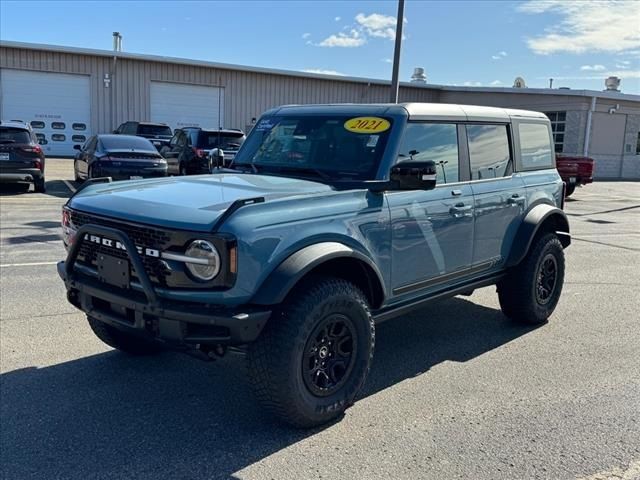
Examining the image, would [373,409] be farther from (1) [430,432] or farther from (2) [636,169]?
(2) [636,169]

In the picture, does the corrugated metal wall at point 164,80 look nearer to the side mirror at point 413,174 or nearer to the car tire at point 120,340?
the car tire at point 120,340

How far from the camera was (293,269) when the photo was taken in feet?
10.9

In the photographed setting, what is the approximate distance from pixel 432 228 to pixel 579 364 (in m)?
1.66

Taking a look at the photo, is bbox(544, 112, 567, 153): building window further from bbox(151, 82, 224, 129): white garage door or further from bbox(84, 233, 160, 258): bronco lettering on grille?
bbox(84, 233, 160, 258): bronco lettering on grille

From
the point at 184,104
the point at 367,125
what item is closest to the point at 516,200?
the point at 367,125

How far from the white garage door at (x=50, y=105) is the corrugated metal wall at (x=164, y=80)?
0.36m

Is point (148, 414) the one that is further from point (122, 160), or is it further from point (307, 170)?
point (122, 160)

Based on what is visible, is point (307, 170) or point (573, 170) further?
point (573, 170)

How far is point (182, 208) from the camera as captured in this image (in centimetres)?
337

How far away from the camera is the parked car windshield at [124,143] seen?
50.5ft

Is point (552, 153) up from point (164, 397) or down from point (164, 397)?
up

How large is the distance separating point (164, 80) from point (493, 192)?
1016 inches

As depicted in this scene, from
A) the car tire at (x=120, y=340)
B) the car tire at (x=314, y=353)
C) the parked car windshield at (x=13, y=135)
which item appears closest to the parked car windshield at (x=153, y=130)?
the parked car windshield at (x=13, y=135)

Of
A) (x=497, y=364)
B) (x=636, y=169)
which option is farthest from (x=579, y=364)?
(x=636, y=169)
